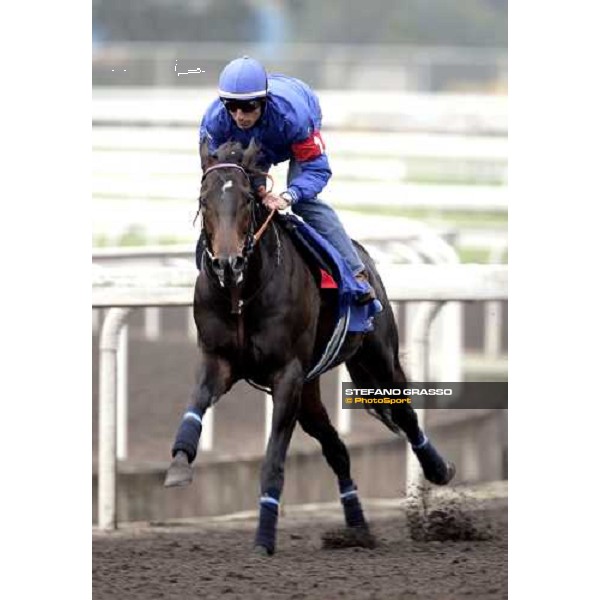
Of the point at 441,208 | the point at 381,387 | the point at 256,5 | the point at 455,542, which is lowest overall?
the point at 455,542

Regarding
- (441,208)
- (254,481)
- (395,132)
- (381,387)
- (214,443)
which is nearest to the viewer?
(381,387)

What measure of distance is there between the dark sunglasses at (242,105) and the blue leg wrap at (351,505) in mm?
1803

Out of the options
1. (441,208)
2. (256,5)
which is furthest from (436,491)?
(441,208)

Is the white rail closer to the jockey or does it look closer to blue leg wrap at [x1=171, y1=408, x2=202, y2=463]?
the jockey

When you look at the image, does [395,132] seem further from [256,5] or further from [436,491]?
[436,491]

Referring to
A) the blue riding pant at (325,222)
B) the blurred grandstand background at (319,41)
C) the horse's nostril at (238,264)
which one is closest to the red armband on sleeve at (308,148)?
the blue riding pant at (325,222)

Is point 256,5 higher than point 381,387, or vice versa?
point 256,5

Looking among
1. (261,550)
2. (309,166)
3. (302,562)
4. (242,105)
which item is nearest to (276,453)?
(261,550)

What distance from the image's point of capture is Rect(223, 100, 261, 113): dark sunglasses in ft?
24.2

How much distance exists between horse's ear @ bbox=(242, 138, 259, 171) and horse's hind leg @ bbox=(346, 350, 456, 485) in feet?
4.62

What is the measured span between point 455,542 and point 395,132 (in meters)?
7.15

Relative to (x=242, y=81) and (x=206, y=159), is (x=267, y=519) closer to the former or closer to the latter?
(x=206, y=159)

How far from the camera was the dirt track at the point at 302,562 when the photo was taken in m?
7.04
